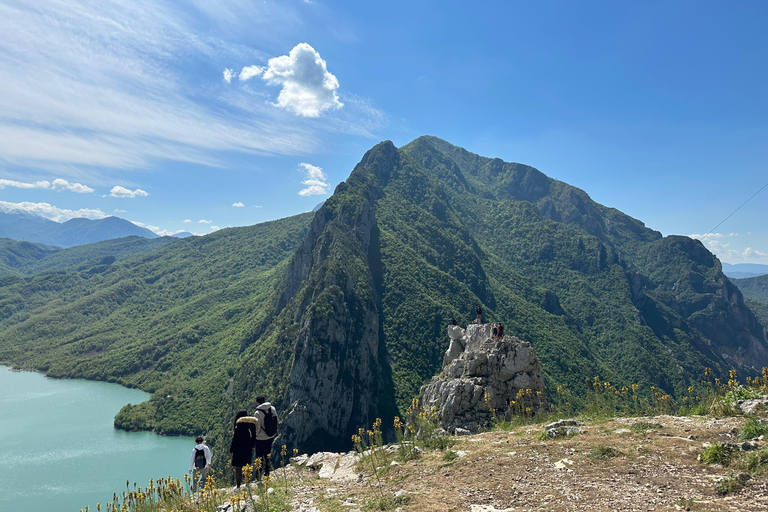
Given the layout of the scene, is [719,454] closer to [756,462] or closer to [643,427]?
[756,462]

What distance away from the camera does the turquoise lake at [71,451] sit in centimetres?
6247

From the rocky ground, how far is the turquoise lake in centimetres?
7046

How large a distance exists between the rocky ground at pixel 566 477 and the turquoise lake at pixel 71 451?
70457 millimetres

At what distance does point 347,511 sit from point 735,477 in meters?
7.02

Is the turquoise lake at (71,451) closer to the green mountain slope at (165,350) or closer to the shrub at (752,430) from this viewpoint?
the green mountain slope at (165,350)

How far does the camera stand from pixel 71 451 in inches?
3164

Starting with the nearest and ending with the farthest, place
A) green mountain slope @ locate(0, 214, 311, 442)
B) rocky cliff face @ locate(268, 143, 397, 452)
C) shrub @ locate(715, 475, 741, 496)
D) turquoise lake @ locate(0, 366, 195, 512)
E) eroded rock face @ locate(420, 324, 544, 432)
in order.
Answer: shrub @ locate(715, 475, 741, 496) → eroded rock face @ locate(420, 324, 544, 432) → turquoise lake @ locate(0, 366, 195, 512) → rocky cliff face @ locate(268, 143, 397, 452) → green mountain slope @ locate(0, 214, 311, 442)

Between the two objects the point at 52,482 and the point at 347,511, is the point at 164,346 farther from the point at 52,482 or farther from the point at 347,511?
the point at 347,511

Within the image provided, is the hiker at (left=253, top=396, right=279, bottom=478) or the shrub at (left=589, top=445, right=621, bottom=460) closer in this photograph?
the shrub at (left=589, top=445, right=621, bottom=460)

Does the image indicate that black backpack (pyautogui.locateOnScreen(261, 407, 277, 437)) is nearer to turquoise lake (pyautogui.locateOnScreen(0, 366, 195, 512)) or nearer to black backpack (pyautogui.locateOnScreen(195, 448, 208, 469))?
black backpack (pyautogui.locateOnScreen(195, 448, 208, 469))

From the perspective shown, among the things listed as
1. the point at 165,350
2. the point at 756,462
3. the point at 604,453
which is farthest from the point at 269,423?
the point at 165,350

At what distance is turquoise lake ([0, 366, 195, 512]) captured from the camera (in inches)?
2459

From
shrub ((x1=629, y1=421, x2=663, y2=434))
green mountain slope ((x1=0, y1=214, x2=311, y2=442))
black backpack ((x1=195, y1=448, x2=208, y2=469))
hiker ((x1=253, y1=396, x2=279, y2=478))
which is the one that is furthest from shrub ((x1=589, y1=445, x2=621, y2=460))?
green mountain slope ((x1=0, y1=214, x2=311, y2=442))

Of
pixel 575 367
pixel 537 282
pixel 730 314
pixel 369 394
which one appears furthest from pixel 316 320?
pixel 730 314
